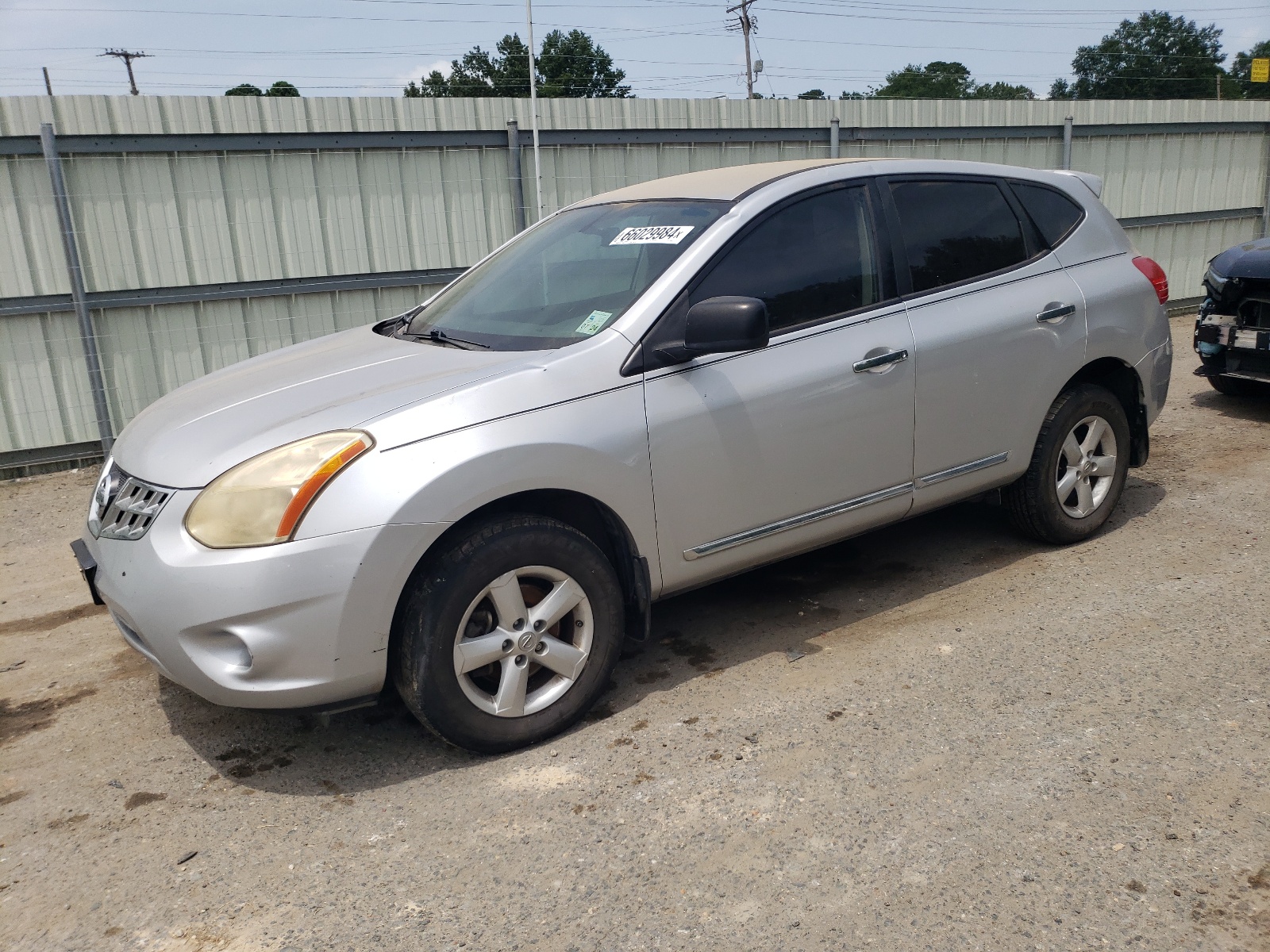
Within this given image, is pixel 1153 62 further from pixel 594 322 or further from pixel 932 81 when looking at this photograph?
pixel 594 322

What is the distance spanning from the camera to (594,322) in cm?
364

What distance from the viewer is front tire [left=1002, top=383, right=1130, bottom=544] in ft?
15.2

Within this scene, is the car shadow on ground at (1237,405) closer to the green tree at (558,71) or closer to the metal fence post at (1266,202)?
the metal fence post at (1266,202)

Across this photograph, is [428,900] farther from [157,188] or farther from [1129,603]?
[157,188]

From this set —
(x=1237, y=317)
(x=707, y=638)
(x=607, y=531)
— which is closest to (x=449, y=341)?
(x=607, y=531)

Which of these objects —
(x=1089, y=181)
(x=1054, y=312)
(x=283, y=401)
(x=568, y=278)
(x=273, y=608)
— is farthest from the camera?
(x=1089, y=181)

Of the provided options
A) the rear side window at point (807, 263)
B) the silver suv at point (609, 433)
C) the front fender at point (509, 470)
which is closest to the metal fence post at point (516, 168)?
the silver suv at point (609, 433)

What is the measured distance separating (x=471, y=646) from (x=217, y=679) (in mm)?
737

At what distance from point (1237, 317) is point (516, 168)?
5.54 meters

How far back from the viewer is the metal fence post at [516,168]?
8555mm

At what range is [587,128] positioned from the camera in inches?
351

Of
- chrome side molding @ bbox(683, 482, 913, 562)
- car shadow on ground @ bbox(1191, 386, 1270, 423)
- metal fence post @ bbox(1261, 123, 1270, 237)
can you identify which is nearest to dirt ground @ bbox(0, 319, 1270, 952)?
chrome side molding @ bbox(683, 482, 913, 562)

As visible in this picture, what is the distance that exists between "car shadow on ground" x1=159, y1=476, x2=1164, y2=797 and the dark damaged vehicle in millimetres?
1737

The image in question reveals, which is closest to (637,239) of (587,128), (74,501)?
(74,501)
